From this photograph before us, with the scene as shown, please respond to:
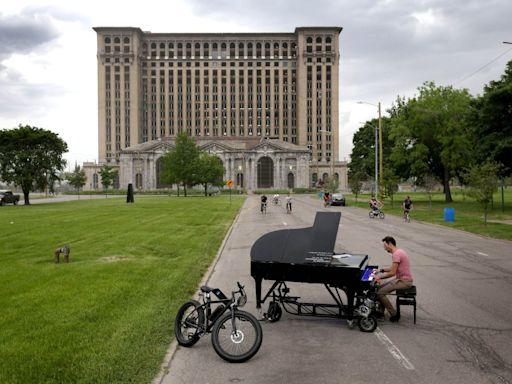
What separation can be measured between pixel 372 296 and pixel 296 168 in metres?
135

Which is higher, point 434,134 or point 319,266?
point 434,134

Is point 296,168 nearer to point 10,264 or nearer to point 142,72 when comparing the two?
point 142,72

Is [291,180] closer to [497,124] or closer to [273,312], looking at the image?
[497,124]

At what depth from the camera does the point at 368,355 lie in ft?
23.7

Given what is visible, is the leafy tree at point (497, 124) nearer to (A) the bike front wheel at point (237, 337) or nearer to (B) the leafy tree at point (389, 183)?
(B) the leafy tree at point (389, 183)

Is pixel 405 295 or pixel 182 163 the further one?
pixel 182 163

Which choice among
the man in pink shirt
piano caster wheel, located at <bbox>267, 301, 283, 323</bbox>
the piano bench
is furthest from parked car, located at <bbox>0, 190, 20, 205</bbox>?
the piano bench

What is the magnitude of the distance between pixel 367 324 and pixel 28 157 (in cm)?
5568

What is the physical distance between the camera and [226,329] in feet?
24.6

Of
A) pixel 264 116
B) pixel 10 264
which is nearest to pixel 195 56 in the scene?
pixel 264 116

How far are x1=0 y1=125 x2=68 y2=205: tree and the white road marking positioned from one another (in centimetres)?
5451

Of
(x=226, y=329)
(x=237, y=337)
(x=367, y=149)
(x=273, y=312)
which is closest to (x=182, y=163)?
(x=367, y=149)

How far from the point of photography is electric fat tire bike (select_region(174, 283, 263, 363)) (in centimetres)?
709

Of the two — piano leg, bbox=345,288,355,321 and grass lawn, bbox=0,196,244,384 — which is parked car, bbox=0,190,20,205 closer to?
grass lawn, bbox=0,196,244,384
